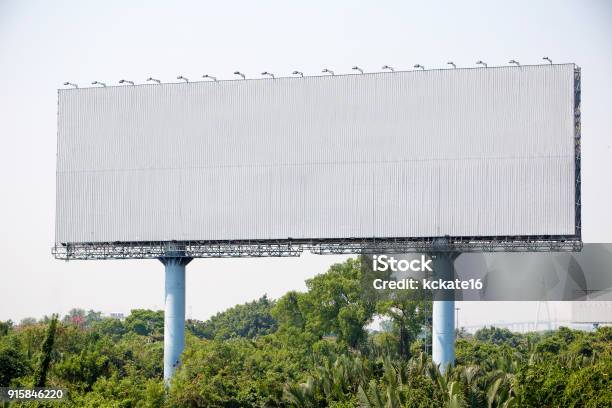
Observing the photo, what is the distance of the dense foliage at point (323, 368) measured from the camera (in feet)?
137

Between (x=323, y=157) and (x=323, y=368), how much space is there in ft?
31.4

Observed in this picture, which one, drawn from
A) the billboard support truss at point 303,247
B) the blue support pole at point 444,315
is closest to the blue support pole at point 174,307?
the billboard support truss at point 303,247

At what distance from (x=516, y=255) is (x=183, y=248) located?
51.1ft

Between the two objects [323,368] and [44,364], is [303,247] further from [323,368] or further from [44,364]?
[44,364]

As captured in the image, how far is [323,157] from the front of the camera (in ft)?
176

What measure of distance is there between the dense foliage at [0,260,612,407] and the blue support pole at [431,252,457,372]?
196 centimetres

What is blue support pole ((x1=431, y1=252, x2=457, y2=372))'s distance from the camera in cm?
5219

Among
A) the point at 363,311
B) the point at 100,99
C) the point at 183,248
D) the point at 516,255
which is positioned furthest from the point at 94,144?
the point at 363,311

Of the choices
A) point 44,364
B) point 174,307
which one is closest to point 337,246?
point 174,307

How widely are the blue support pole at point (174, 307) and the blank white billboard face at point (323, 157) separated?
4.87 ft

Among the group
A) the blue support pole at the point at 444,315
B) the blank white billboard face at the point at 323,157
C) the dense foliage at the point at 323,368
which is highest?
the blank white billboard face at the point at 323,157

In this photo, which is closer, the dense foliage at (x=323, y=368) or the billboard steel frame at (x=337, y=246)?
the dense foliage at (x=323, y=368)

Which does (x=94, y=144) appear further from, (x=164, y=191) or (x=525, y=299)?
(x=525, y=299)

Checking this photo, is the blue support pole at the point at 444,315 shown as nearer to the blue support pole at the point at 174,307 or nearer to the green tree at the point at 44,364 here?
the blue support pole at the point at 174,307
